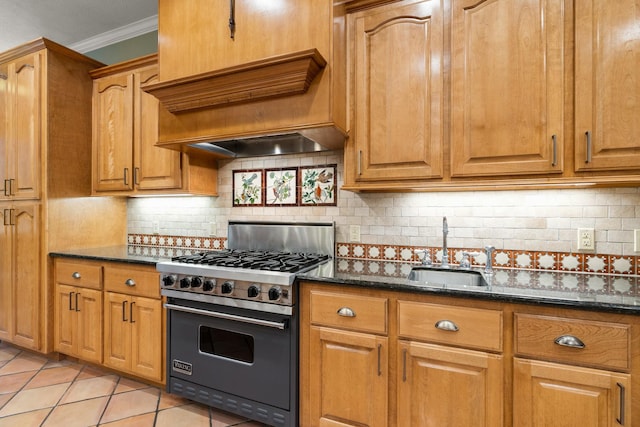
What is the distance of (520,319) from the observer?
133cm

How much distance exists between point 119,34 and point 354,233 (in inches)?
119

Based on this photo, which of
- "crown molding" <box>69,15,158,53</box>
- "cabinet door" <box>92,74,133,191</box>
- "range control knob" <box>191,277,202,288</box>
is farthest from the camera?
"crown molding" <box>69,15,158,53</box>

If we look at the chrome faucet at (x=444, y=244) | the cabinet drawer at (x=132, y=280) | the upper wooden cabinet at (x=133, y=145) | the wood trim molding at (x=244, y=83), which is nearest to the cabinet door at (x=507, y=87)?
the chrome faucet at (x=444, y=244)

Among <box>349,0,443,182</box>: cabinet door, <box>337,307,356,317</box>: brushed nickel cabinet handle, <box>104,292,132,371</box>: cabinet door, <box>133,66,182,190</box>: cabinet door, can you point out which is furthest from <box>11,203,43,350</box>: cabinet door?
<box>349,0,443,182</box>: cabinet door

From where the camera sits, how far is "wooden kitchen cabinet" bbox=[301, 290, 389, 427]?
1583mm

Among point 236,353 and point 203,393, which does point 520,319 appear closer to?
point 236,353

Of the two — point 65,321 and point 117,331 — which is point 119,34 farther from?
point 117,331

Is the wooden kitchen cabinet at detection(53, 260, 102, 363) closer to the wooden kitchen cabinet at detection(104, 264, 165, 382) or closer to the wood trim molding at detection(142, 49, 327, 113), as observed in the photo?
the wooden kitchen cabinet at detection(104, 264, 165, 382)

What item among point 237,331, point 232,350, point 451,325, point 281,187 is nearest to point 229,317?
point 237,331

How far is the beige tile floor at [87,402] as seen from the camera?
1.97m

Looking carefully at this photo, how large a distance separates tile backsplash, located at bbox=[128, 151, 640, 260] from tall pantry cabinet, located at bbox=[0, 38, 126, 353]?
1.15 m

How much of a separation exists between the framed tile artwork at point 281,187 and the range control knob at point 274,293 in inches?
34.6

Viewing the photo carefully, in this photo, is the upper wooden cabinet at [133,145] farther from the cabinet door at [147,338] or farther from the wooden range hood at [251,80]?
the cabinet door at [147,338]

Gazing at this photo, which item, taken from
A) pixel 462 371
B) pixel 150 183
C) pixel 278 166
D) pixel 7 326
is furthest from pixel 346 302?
pixel 7 326
